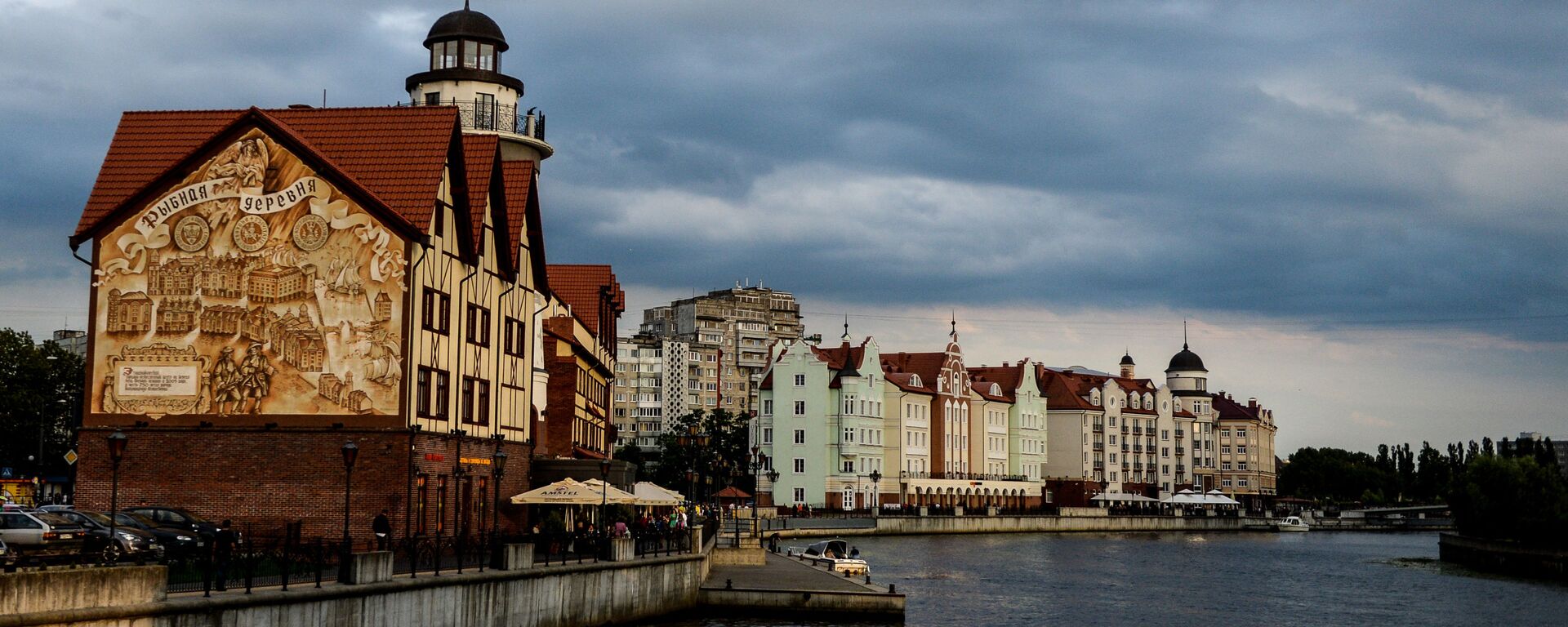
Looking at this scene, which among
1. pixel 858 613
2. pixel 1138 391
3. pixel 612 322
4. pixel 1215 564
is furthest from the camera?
pixel 1138 391

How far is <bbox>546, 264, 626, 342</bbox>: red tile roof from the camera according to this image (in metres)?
77.9

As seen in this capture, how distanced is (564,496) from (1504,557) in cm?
7035

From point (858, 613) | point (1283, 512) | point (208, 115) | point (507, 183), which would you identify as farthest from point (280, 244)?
point (1283, 512)

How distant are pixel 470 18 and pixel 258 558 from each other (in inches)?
1524

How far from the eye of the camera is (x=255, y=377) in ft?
142

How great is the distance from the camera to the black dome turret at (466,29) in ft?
216

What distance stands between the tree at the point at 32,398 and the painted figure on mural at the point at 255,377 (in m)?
55.7

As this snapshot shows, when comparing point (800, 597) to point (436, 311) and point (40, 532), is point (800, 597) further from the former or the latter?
point (40, 532)

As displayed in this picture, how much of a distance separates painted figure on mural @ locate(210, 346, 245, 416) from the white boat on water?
88.7 ft

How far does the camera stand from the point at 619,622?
4466 cm

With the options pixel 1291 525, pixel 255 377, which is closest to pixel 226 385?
pixel 255 377

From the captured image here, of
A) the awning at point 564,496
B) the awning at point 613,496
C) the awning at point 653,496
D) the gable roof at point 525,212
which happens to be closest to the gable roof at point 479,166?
the gable roof at point 525,212

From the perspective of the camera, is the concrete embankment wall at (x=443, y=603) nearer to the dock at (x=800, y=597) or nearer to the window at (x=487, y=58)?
the dock at (x=800, y=597)

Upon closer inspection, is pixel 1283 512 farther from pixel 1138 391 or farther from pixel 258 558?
pixel 258 558
